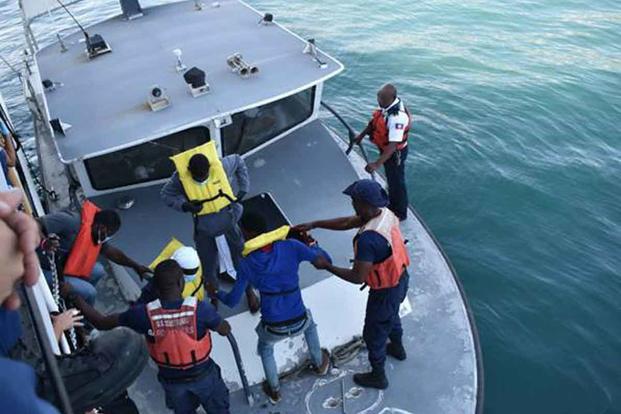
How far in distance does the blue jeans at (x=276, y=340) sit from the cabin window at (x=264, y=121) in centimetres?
217

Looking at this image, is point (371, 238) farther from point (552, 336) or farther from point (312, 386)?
point (552, 336)

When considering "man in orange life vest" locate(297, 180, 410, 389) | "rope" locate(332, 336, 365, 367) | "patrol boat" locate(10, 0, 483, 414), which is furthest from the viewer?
"rope" locate(332, 336, 365, 367)

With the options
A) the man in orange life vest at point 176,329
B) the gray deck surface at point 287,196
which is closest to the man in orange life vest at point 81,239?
the man in orange life vest at point 176,329

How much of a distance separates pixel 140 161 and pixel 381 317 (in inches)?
114

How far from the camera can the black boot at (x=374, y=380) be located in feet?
→ 14.5

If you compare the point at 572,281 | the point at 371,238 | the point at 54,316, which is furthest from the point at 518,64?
the point at 54,316

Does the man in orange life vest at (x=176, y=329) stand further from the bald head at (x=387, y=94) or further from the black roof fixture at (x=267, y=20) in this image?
the black roof fixture at (x=267, y=20)

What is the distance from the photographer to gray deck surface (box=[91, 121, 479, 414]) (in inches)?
173

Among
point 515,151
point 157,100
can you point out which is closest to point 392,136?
point 157,100

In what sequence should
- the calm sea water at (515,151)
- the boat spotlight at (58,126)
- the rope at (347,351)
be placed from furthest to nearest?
the calm sea water at (515,151) < the boat spotlight at (58,126) < the rope at (347,351)

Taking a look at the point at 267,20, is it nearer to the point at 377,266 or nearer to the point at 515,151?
the point at 377,266

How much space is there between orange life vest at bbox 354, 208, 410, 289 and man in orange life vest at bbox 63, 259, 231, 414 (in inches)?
46.2

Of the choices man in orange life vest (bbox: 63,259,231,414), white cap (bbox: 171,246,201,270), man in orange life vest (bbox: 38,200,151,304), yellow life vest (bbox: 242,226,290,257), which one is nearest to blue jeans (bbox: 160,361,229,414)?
man in orange life vest (bbox: 63,259,231,414)

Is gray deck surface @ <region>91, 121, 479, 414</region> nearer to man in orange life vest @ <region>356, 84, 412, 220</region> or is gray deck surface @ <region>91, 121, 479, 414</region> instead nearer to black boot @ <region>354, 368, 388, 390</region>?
black boot @ <region>354, 368, 388, 390</region>
